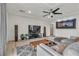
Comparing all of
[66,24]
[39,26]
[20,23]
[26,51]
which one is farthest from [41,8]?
[26,51]

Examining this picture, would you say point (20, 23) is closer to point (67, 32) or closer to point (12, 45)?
point (12, 45)

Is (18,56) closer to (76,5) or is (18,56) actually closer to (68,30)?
(68,30)

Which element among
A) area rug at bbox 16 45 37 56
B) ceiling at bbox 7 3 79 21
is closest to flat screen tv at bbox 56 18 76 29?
ceiling at bbox 7 3 79 21

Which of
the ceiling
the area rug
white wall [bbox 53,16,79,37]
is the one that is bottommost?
the area rug

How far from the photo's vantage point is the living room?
2203mm

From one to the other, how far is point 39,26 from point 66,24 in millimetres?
570

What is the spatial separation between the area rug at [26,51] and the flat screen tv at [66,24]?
713 millimetres

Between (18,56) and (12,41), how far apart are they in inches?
12.4

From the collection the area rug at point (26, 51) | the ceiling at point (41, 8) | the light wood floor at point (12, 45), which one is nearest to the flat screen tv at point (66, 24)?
the ceiling at point (41, 8)

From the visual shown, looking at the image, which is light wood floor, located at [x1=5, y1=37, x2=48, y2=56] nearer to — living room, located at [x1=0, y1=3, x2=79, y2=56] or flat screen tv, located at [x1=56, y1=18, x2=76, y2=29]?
living room, located at [x1=0, y1=3, x2=79, y2=56]

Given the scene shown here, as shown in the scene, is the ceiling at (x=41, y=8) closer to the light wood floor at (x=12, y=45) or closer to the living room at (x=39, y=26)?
the living room at (x=39, y=26)

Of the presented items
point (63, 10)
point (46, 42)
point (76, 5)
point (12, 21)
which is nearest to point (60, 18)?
point (63, 10)

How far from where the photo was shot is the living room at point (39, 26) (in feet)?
7.23

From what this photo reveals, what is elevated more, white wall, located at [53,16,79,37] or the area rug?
white wall, located at [53,16,79,37]
